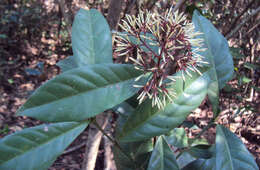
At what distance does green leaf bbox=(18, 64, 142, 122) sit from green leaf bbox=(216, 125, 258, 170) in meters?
0.29

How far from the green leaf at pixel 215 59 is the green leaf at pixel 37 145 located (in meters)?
0.36

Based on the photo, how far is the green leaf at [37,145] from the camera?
0.57 metres

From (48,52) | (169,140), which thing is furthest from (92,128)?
(48,52)

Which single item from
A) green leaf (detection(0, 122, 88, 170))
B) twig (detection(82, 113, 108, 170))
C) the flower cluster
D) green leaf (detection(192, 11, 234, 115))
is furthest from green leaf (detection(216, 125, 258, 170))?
twig (detection(82, 113, 108, 170))

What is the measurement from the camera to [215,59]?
68cm

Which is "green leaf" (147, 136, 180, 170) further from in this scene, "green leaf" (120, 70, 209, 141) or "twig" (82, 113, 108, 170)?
"twig" (82, 113, 108, 170)

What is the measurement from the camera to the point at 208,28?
712 mm

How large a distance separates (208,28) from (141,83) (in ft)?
0.99

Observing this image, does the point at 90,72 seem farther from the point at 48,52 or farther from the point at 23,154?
the point at 48,52

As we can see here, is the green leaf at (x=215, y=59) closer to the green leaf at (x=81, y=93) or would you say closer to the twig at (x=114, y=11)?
the green leaf at (x=81, y=93)

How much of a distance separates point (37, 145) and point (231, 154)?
20.1 inches

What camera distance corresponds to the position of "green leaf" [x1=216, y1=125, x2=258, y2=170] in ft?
1.91

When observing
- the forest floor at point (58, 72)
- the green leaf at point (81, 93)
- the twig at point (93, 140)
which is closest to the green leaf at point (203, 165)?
the forest floor at point (58, 72)

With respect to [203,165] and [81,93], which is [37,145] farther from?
[203,165]
